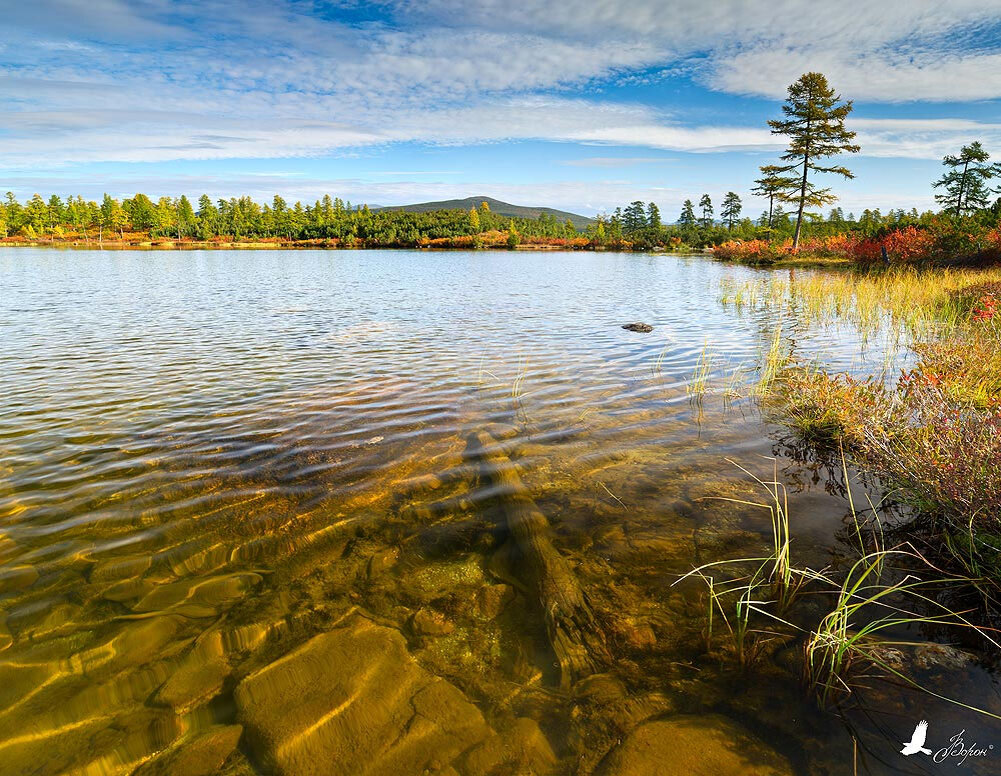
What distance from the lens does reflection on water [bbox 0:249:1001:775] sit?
2428 millimetres

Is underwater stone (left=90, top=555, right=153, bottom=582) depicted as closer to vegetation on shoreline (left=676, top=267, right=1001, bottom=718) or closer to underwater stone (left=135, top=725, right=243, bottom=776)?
underwater stone (left=135, top=725, right=243, bottom=776)

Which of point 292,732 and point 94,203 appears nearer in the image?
point 292,732

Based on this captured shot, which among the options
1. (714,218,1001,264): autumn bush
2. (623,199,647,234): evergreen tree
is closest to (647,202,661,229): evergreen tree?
(623,199,647,234): evergreen tree

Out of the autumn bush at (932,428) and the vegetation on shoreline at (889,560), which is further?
the autumn bush at (932,428)

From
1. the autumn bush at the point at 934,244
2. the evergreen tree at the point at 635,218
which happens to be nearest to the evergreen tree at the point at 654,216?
the evergreen tree at the point at 635,218

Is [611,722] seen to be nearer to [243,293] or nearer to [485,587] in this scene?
[485,587]

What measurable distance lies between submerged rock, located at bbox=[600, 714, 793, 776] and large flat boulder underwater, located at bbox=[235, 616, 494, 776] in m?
0.70

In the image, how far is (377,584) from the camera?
11.8ft

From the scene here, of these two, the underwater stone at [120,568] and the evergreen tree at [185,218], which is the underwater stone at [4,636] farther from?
the evergreen tree at [185,218]

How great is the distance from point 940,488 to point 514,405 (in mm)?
5067

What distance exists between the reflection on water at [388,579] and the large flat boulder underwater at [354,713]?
12 mm

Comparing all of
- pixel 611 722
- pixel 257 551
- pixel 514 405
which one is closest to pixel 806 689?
pixel 611 722

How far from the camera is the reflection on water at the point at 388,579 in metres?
2.43

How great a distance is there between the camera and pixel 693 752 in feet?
7.64
